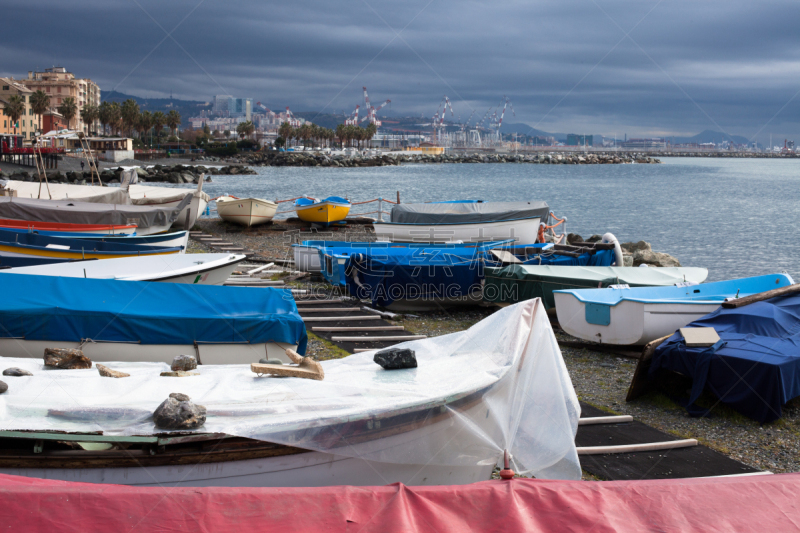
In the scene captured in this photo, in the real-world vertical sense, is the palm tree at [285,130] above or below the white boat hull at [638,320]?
above

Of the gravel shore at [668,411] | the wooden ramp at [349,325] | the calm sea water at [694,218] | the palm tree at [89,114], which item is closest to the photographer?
the gravel shore at [668,411]

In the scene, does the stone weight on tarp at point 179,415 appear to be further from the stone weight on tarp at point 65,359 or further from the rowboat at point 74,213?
the rowboat at point 74,213

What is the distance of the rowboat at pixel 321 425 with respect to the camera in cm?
491

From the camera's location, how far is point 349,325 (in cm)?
1291

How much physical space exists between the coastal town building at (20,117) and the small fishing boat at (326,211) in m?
88.7

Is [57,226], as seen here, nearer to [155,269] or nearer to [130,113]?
[155,269]

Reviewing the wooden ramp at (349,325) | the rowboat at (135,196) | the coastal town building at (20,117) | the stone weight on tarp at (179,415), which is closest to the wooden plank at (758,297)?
the wooden ramp at (349,325)

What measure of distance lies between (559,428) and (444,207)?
21.3 metres

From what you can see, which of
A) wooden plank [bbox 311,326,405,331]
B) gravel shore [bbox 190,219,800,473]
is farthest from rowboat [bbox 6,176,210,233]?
gravel shore [bbox 190,219,800,473]

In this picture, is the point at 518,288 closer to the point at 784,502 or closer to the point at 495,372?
the point at 495,372

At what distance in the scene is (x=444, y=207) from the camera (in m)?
26.4

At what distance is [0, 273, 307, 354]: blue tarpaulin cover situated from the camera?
8.20 meters

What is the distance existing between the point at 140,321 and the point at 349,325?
513 cm

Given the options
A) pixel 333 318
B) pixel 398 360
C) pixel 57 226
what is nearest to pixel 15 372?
pixel 398 360
